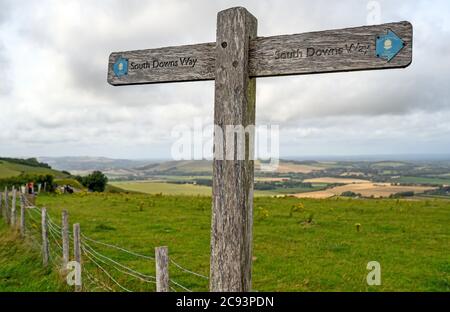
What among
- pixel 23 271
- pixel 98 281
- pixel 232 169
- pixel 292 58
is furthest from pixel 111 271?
pixel 292 58

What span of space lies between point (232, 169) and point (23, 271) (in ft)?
28.5

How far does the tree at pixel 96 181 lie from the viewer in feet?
164

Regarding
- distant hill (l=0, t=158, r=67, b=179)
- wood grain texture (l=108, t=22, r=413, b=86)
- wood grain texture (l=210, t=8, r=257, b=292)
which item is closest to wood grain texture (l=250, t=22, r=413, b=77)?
wood grain texture (l=108, t=22, r=413, b=86)

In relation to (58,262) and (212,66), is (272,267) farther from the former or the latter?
(212,66)

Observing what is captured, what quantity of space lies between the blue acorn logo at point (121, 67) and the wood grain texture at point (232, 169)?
1173mm

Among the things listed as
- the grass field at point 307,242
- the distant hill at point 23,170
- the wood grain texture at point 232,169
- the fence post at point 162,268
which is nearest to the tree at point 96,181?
the distant hill at point 23,170

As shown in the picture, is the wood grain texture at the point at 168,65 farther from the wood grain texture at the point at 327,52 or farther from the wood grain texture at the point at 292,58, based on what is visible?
the wood grain texture at the point at 327,52

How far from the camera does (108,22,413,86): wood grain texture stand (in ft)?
11.8

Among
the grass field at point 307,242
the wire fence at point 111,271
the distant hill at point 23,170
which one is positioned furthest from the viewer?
the distant hill at point 23,170

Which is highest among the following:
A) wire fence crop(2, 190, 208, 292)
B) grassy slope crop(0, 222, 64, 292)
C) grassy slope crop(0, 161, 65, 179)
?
grassy slope crop(0, 161, 65, 179)

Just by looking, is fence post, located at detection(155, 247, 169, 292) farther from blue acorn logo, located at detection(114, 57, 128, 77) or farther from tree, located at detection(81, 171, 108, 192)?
tree, located at detection(81, 171, 108, 192)

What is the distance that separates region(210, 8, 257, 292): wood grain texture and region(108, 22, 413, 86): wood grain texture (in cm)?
14

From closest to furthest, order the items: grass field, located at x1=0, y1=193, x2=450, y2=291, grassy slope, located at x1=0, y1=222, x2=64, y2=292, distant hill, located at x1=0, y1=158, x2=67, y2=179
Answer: grassy slope, located at x1=0, y1=222, x2=64, y2=292 → grass field, located at x1=0, y1=193, x2=450, y2=291 → distant hill, located at x1=0, y1=158, x2=67, y2=179
